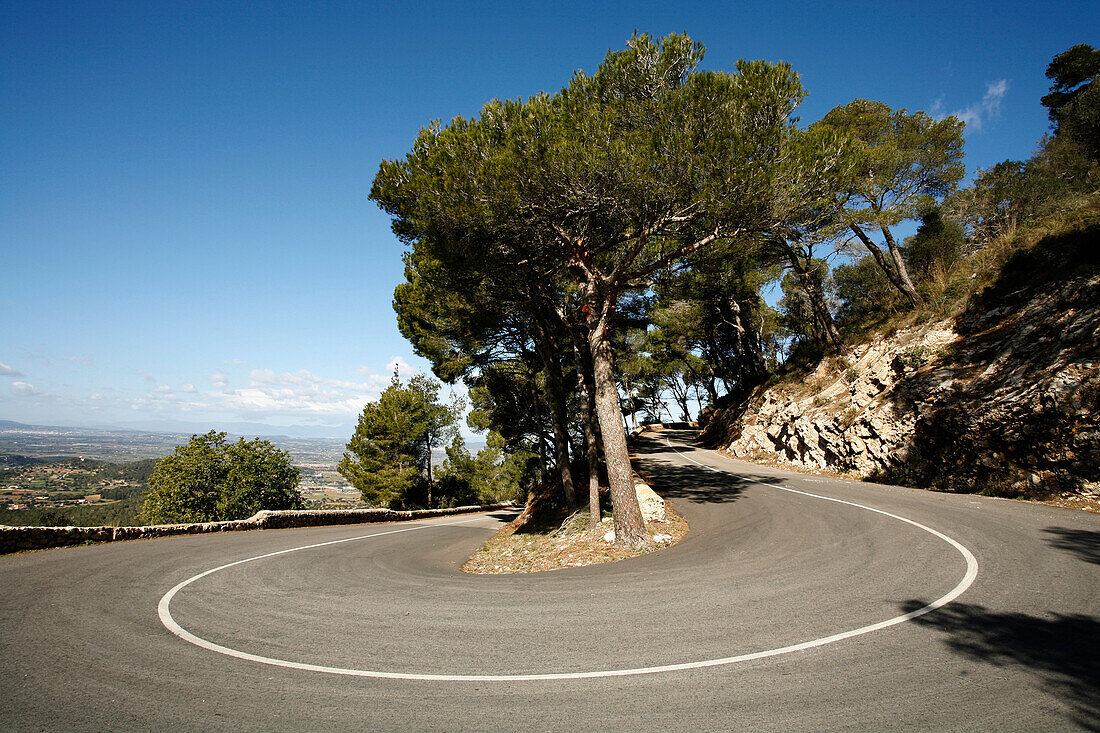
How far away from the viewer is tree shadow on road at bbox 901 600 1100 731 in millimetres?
3300

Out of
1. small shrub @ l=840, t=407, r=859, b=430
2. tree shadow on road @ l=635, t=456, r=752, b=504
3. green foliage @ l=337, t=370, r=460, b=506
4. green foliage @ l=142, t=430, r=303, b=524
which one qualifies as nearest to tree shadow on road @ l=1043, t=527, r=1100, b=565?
tree shadow on road @ l=635, t=456, r=752, b=504

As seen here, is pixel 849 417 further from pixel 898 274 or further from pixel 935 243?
pixel 935 243

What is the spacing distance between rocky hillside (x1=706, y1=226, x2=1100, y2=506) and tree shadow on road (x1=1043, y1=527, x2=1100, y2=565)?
339cm

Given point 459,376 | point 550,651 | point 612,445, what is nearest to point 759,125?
point 612,445

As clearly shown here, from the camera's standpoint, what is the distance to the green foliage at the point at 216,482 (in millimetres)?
29016

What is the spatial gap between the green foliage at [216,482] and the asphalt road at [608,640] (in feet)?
80.4

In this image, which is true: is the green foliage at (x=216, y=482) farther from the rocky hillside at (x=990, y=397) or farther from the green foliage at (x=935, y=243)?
the green foliage at (x=935, y=243)

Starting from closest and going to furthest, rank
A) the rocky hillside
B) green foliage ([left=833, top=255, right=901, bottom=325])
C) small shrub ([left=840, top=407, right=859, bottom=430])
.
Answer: the rocky hillside, small shrub ([left=840, top=407, right=859, bottom=430]), green foliage ([left=833, top=255, right=901, bottom=325])

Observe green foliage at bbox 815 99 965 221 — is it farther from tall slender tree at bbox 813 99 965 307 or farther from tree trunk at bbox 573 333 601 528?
tree trunk at bbox 573 333 601 528

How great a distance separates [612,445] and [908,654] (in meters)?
6.35

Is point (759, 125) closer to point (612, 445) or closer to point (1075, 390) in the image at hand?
point (612, 445)

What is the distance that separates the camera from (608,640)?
4664mm

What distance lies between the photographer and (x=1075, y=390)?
33.6 feet

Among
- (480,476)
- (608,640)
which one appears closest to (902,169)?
(608,640)
